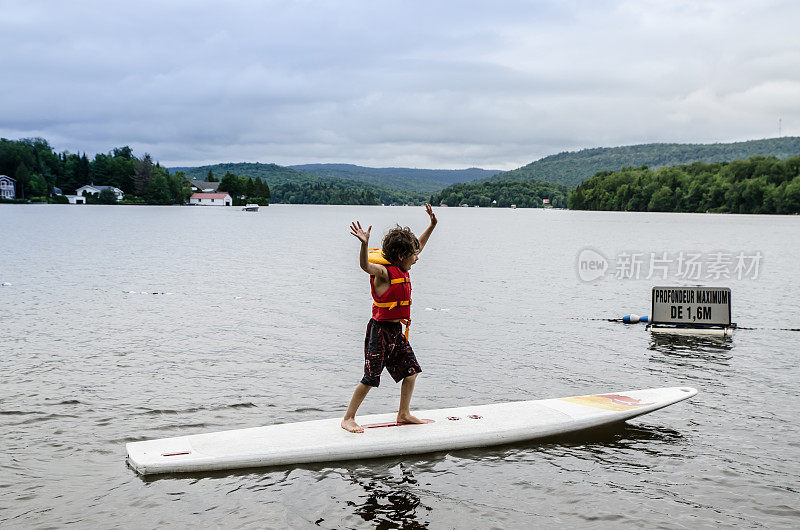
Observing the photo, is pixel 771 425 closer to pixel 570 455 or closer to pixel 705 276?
pixel 570 455

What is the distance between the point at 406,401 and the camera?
962 centimetres

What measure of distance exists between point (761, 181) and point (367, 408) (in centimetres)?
16358

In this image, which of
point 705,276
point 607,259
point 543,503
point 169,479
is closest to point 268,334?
point 169,479

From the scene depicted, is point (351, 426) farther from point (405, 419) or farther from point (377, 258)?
point (377, 258)

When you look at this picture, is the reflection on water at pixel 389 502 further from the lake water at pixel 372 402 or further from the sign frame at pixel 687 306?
the sign frame at pixel 687 306

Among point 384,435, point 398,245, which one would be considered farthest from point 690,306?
point 398,245

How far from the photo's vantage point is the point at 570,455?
9.76 m

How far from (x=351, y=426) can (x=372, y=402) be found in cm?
275

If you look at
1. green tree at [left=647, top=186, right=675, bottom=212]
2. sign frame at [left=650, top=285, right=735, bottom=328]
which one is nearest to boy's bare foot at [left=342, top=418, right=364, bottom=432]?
sign frame at [left=650, top=285, right=735, bottom=328]

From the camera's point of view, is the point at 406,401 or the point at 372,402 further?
the point at 372,402

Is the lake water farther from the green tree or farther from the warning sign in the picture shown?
the green tree

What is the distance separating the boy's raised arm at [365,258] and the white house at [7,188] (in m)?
209

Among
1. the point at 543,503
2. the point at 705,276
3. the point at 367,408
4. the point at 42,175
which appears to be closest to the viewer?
the point at 543,503

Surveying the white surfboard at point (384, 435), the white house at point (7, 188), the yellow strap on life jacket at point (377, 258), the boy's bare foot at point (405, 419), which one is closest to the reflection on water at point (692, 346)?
the white surfboard at point (384, 435)
